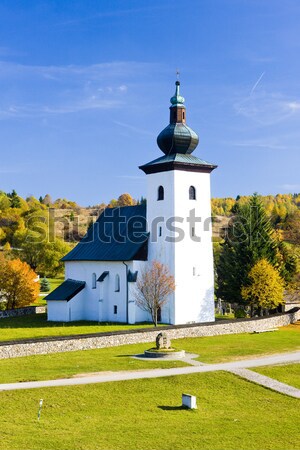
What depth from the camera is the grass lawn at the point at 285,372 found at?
26.7 m

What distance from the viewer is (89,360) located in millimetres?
30266

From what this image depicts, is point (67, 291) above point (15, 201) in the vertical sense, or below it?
below

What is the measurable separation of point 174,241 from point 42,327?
425 inches

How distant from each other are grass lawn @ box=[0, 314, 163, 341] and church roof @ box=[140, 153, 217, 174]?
1101cm

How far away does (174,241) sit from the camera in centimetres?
4462

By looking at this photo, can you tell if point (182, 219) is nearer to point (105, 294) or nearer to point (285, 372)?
point (105, 294)

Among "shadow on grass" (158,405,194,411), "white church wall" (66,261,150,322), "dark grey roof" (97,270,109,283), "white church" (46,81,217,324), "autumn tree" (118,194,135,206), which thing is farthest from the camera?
"autumn tree" (118,194,135,206)

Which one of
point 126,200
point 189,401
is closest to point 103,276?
point 189,401

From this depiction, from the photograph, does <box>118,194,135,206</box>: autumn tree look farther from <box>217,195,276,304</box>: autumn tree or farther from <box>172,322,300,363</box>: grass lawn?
<box>172,322,300,363</box>: grass lawn

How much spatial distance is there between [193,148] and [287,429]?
2850 centimetres

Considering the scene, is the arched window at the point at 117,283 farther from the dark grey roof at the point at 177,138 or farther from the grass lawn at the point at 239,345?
the grass lawn at the point at 239,345

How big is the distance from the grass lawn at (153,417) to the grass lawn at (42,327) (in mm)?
14615

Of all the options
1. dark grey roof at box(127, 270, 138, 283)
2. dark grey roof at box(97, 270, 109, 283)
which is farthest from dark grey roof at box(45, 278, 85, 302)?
dark grey roof at box(127, 270, 138, 283)

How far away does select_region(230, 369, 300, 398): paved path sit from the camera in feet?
81.7
